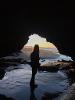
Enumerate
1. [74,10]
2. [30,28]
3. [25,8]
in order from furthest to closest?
[30,28], [25,8], [74,10]

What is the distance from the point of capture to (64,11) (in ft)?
44.7

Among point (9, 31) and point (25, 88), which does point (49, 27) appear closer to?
point (9, 31)

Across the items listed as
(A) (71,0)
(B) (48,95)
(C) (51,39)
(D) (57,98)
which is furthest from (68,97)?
(C) (51,39)

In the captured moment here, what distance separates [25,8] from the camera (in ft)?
45.9

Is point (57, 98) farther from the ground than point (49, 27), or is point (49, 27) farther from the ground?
point (49, 27)

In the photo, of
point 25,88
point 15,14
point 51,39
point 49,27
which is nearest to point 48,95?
point 25,88

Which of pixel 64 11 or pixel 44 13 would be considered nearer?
pixel 64 11

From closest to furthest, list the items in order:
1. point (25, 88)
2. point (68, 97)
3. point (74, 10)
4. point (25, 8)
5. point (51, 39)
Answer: point (68, 97), point (25, 88), point (74, 10), point (25, 8), point (51, 39)

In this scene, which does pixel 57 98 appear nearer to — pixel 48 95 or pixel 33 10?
pixel 48 95

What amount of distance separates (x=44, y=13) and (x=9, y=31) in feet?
10.6

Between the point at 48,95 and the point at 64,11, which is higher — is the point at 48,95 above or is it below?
below

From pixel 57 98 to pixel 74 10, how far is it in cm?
569

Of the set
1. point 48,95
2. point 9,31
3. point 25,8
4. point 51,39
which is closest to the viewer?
point 48,95

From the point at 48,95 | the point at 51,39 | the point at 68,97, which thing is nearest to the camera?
the point at 68,97
